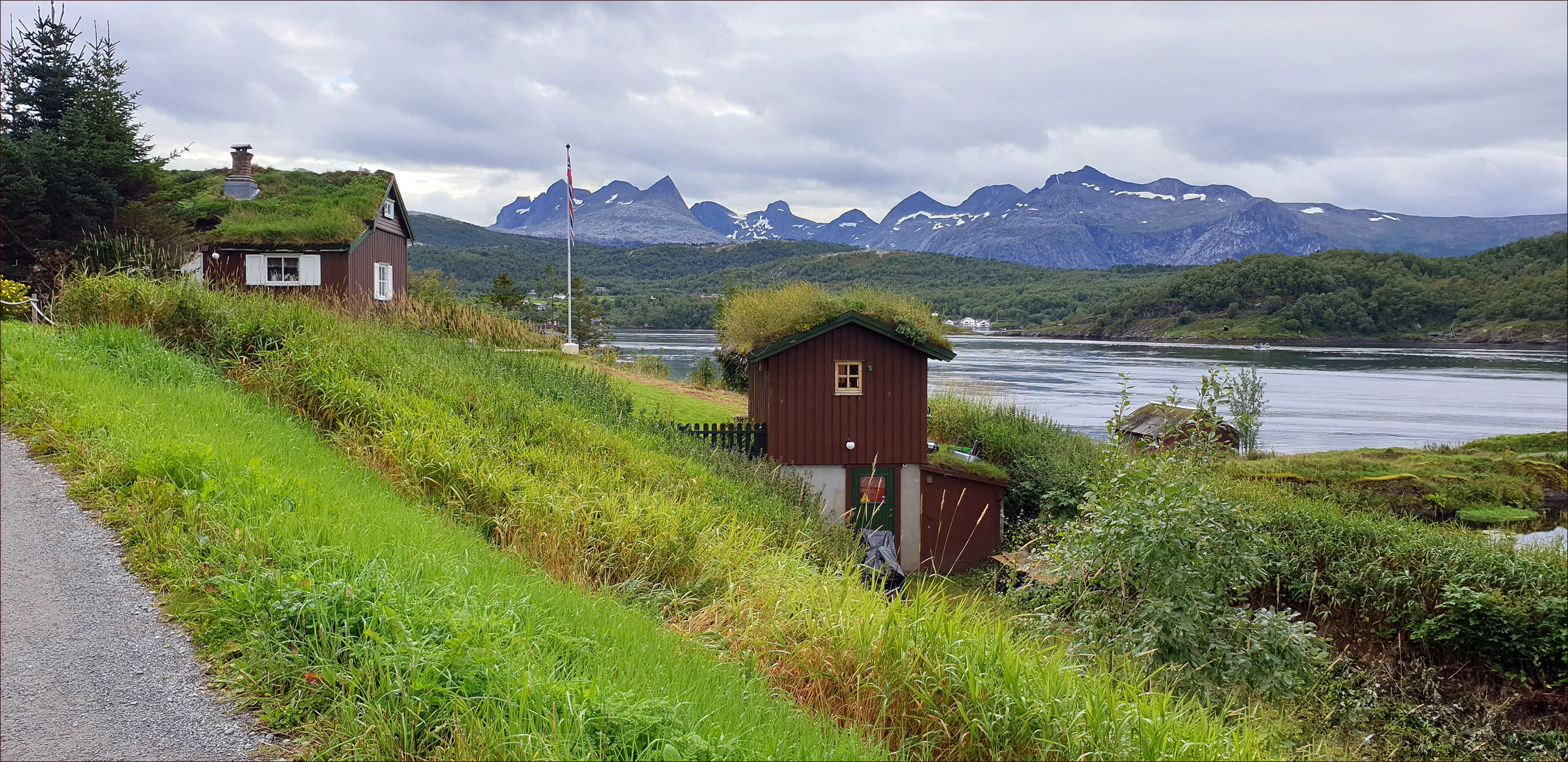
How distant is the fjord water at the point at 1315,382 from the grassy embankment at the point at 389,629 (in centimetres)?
2442

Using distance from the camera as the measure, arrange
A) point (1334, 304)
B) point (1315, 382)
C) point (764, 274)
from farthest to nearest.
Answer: point (764, 274) → point (1334, 304) → point (1315, 382)

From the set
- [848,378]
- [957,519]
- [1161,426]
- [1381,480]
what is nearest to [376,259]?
[848,378]

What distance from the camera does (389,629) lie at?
3.86 metres

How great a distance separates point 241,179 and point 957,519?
77.0ft

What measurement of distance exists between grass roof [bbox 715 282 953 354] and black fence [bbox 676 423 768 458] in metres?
1.61

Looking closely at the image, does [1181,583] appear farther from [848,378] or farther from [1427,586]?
[848,378]

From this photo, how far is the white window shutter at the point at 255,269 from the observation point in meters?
23.4

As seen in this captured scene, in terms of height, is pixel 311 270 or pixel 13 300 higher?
pixel 311 270

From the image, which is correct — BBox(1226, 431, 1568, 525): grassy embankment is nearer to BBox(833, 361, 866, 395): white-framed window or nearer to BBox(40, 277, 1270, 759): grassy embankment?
BBox(833, 361, 866, 395): white-framed window

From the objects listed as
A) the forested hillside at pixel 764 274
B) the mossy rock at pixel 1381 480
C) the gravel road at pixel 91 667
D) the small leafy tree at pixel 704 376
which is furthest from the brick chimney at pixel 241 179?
the forested hillside at pixel 764 274

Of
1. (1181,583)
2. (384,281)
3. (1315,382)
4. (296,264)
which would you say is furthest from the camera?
(1315,382)

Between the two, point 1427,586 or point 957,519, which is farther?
point 957,519

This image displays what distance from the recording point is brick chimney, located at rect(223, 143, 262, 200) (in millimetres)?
26859

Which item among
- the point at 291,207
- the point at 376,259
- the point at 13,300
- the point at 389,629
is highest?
the point at 291,207
